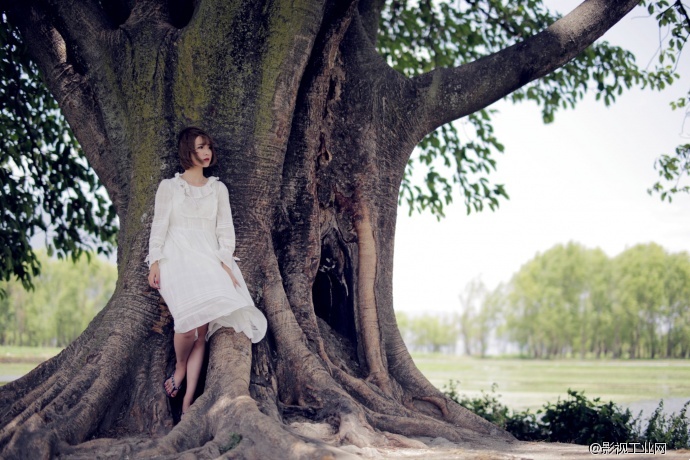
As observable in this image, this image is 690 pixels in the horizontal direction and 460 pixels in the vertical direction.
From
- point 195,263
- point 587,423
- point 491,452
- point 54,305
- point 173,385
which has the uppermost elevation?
point 195,263

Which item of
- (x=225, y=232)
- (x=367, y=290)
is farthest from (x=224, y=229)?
(x=367, y=290)

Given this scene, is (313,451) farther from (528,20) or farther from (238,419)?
(528,20)

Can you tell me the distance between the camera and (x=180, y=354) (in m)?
5.77

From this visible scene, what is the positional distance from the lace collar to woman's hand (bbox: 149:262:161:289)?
0.66 m

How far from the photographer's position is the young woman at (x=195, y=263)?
554 centimetres

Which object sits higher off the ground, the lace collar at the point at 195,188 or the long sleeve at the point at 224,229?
the lace collar at the point at 195,188

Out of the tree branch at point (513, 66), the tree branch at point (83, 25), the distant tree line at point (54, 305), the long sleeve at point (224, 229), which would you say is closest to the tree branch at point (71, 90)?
the tree branch at point (83, 25)

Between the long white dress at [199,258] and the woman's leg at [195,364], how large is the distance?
0.32 feet

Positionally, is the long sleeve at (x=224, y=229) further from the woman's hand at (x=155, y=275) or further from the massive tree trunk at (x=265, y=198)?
the woman's hand at (x=155, y=275)

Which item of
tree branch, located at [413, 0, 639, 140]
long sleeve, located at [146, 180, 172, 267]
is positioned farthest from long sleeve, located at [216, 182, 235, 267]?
tree branch, located at [413, 0, 639, 140]

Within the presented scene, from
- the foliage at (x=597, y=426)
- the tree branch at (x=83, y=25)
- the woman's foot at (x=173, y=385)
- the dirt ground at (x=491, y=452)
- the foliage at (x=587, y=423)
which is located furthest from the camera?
the foliage at (x=587, y=423)

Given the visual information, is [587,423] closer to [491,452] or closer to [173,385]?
[491,452]

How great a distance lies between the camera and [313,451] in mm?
4289

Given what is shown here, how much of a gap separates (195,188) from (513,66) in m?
3.82
